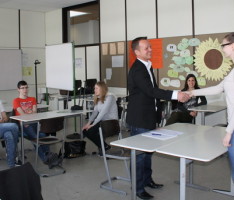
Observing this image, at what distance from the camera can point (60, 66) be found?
7.03 m

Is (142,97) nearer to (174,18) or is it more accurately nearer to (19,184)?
(19,184)

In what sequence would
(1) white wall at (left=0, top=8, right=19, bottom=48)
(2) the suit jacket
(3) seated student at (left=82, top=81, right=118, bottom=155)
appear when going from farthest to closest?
1. (1) white wall at (left=0, top=8, right=19, bottom=48)
2. (3) seated student at (left=82, top=81, right=118, bottom=155)
3. (2) the suit jacket

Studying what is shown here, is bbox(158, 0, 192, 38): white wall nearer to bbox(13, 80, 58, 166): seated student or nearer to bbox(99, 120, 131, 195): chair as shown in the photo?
bbox(13, 80, 58, 166): seated student

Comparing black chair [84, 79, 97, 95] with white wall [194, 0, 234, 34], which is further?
black chair [84, 79, 97, 95]

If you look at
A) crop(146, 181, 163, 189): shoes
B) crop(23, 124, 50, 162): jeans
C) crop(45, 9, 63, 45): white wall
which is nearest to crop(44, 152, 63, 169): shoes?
crop(23, 124, 50, 162): jeans

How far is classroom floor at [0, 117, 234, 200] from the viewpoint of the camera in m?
3.55

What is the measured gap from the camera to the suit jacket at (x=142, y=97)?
10.4 feet

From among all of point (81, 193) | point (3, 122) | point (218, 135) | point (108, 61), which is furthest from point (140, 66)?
point (108, 61)

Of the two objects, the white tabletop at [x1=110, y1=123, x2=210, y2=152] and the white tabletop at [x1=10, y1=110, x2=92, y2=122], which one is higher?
the white tabletop at [x1=10, y1=110, x2=92, y2=122]

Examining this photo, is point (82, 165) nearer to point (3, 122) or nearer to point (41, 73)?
point (3, 122)

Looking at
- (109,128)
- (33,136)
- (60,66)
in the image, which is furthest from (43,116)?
(60,66)

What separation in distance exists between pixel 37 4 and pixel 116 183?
6.23 m

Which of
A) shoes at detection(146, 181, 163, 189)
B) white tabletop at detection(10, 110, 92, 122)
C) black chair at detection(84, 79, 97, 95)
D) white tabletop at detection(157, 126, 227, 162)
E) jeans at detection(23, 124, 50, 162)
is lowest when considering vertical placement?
shoes at detection(146, 181, 163, 189)

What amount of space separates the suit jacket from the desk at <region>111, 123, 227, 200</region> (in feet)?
0.92
